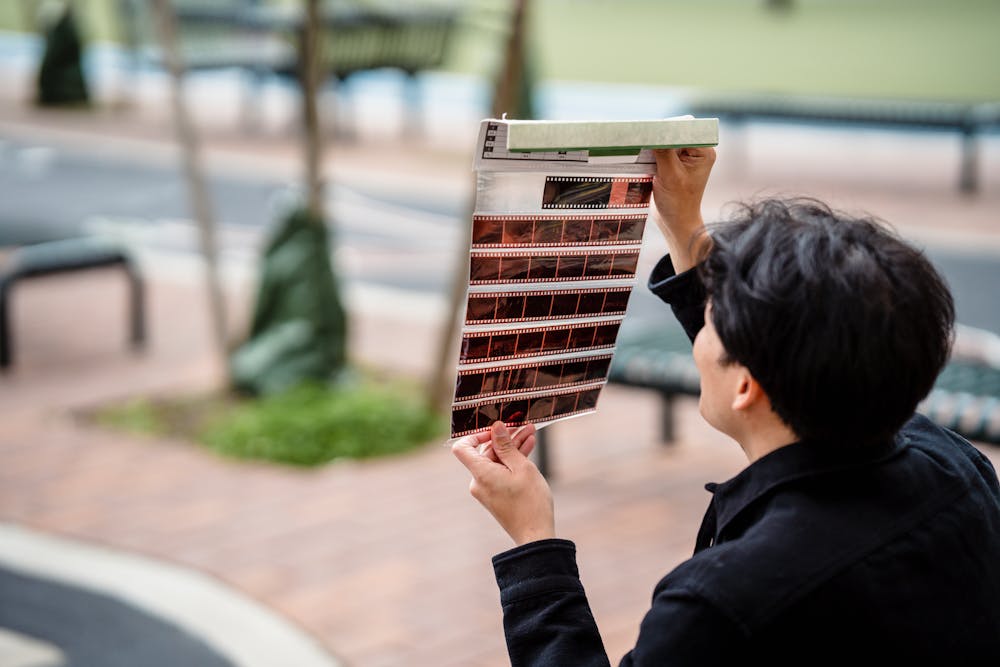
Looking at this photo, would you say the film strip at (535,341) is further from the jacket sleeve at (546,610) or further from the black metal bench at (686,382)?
the black metal bench at (686,382)

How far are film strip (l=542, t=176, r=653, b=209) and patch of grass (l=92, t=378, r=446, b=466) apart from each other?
412 centimetres

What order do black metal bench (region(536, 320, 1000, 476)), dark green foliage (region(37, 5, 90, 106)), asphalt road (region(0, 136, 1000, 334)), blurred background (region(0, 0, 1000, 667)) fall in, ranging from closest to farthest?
blurred background (region(0, 0, 1000, 667)) → black metal bench (region(536, 320, 1000, 476)) → asphalt road (region(0, 136, 1000, 334)) → dark green foliage (region(37, 5, 90, 106))

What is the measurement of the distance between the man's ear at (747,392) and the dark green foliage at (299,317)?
16.5 ft

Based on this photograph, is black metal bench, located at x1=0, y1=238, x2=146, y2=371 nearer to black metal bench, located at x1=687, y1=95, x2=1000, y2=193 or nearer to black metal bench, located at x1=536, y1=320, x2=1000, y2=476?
black metal bench, located at x1=536, y1=320, x2=1000, y2=476

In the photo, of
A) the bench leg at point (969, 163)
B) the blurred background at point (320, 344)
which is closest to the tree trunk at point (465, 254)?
the blurred background at point (320, 344)

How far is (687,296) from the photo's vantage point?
198cm

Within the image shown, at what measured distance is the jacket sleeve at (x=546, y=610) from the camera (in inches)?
68.4

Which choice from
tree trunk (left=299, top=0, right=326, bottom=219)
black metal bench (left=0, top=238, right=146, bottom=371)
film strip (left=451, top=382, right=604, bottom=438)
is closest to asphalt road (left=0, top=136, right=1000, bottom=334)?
black metal bench (left=0, top=238, right=146, bottom=371)

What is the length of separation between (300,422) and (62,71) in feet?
41.2

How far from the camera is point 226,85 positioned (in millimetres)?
20984

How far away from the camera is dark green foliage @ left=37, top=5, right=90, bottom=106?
54.7 feet

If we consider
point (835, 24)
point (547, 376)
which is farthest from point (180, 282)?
point (835, 24)

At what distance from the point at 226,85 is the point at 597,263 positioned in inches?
783

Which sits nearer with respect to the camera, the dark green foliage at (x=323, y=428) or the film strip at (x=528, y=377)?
the film strip at (x=528, y=377)
